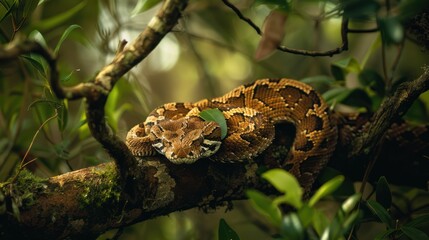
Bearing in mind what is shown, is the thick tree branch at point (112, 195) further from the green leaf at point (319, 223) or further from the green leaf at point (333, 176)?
the green leaf at point (319, 223)

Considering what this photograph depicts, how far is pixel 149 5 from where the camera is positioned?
12.3 ft

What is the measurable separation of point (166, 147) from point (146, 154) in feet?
0.66

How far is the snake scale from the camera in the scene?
3.74m

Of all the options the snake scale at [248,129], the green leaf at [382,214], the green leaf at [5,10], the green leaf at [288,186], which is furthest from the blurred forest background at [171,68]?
the green leaf at [382,214]

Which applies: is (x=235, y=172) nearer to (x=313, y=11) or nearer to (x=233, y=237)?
(x=233, y=237)

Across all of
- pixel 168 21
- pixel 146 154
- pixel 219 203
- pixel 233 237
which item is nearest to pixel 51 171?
pixel 146 154

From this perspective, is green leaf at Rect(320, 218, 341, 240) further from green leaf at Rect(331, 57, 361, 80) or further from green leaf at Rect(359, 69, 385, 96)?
green leaf at Rect(359, 69, 385, 96)

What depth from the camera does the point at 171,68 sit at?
934 centimetres

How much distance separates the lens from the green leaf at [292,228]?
6.88ft

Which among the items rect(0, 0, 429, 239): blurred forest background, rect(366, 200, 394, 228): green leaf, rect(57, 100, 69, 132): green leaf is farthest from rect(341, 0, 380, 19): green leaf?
rect(57, 100, 69, 132): green leaf

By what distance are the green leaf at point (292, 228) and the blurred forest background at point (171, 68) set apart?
2.96 ft

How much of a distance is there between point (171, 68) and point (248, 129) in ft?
18.0

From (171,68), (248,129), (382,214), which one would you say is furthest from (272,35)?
(171,68)

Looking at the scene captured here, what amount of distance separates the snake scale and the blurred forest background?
28 centimetres
